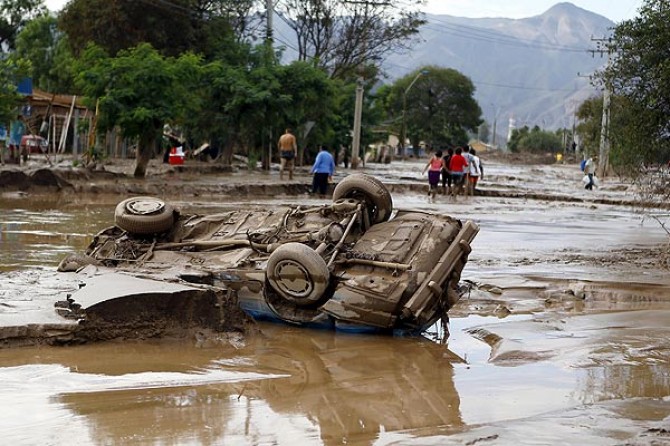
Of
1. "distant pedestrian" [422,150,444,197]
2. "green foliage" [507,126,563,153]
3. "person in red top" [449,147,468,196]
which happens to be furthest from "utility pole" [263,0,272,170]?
"green foliage" [507,126,563,153]

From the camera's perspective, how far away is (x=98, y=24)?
38.7 meters

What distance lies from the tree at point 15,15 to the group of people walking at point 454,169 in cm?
3645

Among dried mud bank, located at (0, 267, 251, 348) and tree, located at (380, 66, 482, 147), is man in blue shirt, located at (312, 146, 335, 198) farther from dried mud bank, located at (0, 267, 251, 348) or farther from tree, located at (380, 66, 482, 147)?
→ tree, located at (380, 66, 482, 147)

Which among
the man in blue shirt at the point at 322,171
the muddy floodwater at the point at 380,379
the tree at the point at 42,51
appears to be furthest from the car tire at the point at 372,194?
the tree at the point at 42,51

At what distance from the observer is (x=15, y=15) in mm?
60312

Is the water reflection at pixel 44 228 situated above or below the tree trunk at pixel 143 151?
below

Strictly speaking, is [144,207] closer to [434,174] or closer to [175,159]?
[434,174]

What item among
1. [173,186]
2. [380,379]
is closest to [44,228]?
[173,186]

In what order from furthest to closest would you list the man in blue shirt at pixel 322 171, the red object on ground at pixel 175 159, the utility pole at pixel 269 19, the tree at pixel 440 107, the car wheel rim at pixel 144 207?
the tree at pixel 440 107 → the utility pole at pixel 269 19 → the red object on ground at pixel 175 159 → the man in blue shirt at pixel 322 171 → the car wheel rim at pixel 144 207

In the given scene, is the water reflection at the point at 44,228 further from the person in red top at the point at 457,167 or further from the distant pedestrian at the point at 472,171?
the distant pedestrian at the point at 472,171

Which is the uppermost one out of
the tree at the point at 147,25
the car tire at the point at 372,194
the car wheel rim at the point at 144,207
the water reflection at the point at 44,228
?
the tree at the point at 147,25

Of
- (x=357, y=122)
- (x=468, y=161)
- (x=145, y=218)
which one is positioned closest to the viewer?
(x=145, y=218)

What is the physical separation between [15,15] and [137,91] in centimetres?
3689

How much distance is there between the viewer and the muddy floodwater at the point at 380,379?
588 centimetres
